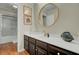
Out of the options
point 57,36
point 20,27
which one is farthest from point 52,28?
point 20,27

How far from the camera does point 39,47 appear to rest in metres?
1.17

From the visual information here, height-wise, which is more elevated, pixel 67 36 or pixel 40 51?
pixel 67 36

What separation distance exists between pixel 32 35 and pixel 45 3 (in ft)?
1.26

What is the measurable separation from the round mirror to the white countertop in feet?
0.49

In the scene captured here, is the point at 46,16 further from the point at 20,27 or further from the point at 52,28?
the point at 20,27

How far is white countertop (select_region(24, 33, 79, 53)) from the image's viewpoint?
3.01 ft

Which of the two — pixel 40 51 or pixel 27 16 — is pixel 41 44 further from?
pixel 27 16

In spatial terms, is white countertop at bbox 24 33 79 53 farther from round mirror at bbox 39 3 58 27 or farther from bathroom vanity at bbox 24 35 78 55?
round mirror at bbox 39 3 58 27

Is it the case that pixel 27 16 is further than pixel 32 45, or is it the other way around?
pixel 32 45

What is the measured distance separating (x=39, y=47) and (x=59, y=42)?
0.26 meters

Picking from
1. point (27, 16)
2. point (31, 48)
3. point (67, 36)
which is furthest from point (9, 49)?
point (67, 36)

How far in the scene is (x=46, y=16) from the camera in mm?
1125

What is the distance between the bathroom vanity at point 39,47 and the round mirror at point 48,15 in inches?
8.4

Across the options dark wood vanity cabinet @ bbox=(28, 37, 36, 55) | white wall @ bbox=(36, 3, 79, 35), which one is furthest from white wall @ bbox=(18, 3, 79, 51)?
dark wood vanity cabinet @ bbox=(28, 37, 36, 55)
